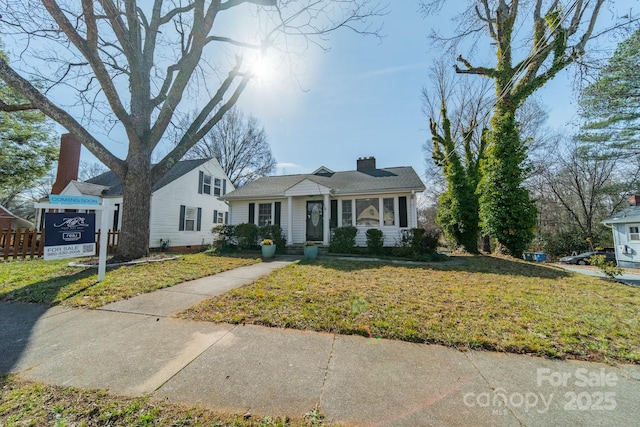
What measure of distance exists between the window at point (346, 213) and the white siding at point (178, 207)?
10383 millimetres

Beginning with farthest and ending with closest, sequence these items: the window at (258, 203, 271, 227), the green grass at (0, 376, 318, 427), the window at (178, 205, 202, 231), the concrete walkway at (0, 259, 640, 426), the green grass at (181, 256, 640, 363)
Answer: the window at (178, 205, 202, 231) → the window at (258, 203, 271, 227) → the green grass at (181, 256, 640, 363) → the concrete walkway at (0, 259, 640, 426) → the green grass at (0, 376, 318, 427)

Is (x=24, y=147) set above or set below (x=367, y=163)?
above

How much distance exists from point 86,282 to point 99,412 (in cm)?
492

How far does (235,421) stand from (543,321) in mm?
3989

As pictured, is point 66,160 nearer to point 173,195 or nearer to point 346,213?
point 173,195

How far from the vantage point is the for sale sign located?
16.6ft

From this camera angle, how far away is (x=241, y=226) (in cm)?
1190

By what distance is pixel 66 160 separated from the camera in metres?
15.4

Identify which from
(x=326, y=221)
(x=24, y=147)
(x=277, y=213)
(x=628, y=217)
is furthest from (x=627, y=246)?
(x=24, y=147)

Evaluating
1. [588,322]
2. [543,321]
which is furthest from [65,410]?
[588,322]

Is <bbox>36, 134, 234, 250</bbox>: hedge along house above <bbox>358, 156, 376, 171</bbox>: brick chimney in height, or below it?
below

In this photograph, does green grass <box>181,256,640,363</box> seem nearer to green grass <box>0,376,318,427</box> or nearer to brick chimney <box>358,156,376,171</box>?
green grass <box>0,376,318,427</box>

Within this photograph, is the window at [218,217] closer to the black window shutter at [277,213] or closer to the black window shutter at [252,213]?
the black window shutter at [252,213]

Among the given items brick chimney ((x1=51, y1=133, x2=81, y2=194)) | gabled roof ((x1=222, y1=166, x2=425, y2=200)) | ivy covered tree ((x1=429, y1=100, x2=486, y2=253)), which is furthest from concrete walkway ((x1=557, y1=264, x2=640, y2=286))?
brick chimney ((x1=51, y1=133, x2=81, y2=194))
